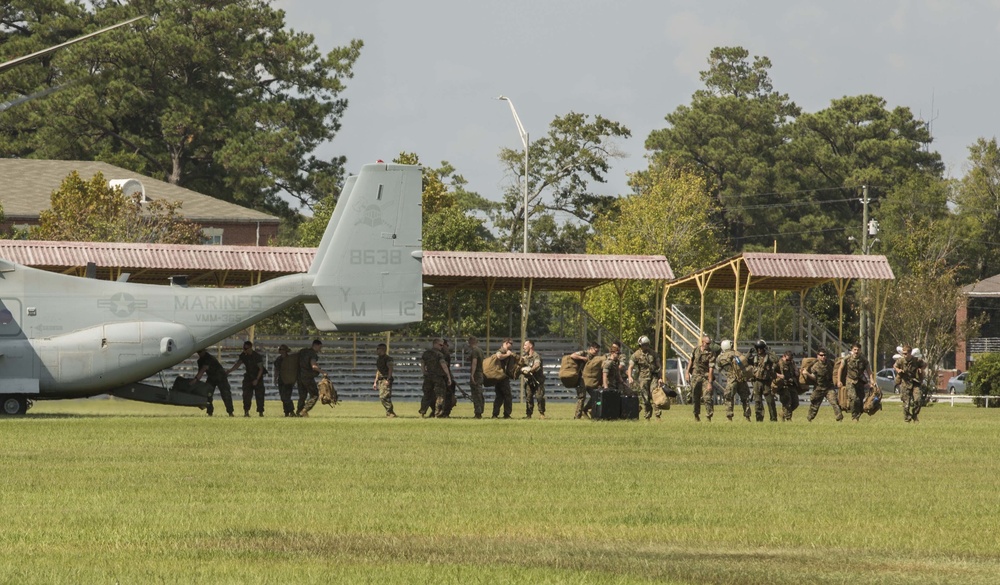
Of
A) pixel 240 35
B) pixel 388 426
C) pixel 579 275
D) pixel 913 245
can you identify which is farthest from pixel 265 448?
pixel 240 35

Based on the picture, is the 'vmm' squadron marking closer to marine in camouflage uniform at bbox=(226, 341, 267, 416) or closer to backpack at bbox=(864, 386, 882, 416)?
marine in camouflage uniform at bbox=(226, 341, 267, 416)

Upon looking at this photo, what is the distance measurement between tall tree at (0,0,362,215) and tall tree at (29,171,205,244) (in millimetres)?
17904

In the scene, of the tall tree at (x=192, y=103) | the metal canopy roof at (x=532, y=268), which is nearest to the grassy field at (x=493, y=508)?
the metal canopy roof at (x=532, y=268)

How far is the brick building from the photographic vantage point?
227 ft

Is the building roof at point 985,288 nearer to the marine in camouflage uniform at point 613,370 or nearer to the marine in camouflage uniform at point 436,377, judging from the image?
the marine in camouflage uniform at point 613,370

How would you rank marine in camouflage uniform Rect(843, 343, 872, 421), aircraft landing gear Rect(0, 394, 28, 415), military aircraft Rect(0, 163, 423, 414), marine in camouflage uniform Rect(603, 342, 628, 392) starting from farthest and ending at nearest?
marine in camouflage uniform Rect(843, 343, 872, 421), marine in camouflage uniform Rect(603, 342, 628, 392), military aircraft Rect(0, 163, 423, 414), aircraft landing gear Rect(0, 394, 28, 415)

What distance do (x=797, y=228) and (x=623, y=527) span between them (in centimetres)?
8218

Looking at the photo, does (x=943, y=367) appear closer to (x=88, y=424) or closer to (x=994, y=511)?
(x=88, y=424)

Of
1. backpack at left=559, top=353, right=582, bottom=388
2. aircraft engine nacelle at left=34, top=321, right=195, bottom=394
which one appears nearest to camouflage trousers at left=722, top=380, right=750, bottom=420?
backpack at left=559, top=353, right=582, bottom=388

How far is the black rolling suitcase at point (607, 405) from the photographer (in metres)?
31.0

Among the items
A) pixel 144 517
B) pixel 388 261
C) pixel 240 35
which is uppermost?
pixel 240 35

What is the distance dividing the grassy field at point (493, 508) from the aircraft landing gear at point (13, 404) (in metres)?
5.86

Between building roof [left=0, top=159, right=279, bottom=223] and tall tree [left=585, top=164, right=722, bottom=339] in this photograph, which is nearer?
building roof [left=0, top=159, right=279, bottom=223]

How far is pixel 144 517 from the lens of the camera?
13320 millimetres
